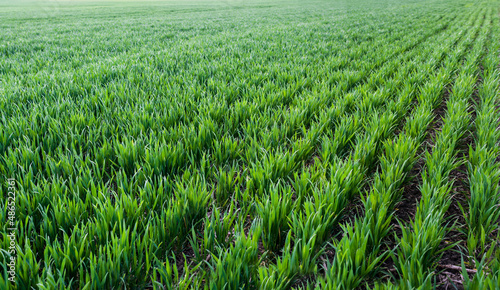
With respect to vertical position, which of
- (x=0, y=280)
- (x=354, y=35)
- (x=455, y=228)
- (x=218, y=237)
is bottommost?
(x=455, y=228)

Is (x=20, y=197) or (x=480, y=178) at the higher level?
(x=20, y=197)

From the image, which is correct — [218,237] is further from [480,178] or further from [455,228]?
[480,178]

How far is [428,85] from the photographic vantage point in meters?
3.90

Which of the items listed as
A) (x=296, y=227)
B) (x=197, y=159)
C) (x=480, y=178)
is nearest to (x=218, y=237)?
(x=296, y=227)

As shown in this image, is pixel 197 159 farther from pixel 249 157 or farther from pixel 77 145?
pixel 77 145

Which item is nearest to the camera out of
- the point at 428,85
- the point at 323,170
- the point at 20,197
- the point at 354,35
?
the point at 20,197

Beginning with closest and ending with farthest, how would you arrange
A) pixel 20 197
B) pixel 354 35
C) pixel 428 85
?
pixel 20 197
pixel 428 85
pixel 354 35

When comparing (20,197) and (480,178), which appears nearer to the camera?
(20,197)

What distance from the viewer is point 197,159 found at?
224cm

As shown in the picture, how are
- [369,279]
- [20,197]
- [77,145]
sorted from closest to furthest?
[369,279] → [20,197] → [77,145]

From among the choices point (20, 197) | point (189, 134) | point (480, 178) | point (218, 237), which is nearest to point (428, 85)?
point (480, 178)

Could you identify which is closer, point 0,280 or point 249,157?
point 0,280

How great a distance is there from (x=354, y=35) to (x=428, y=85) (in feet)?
20.6

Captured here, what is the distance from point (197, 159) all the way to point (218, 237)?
96cm
